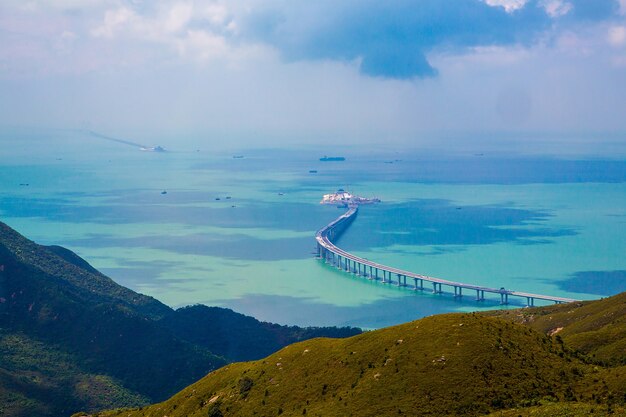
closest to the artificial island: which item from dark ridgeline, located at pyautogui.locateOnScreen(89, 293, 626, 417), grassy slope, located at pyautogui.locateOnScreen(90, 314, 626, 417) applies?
dark ridgeline, located at pyautogui.locateOnScreen(89, 293, 626, 417)

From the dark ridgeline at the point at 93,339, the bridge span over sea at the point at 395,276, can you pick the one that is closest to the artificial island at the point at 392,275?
the bridge span over sea at the point at 395,276

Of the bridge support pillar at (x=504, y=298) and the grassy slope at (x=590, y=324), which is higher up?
the grassy slope at (x=590, y=324)

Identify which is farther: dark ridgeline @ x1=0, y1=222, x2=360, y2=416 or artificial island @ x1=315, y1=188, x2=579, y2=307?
artificial island @ x1=315, y1=188, x2=579, y2=307

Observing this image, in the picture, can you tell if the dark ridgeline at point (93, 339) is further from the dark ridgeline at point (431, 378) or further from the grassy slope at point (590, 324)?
the dark ridgeline at point (431, 378)

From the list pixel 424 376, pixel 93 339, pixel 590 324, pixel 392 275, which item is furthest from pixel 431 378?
pixel 392 275

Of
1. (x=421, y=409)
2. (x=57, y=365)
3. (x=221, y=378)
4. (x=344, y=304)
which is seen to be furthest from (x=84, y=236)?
(x=421, y=409)

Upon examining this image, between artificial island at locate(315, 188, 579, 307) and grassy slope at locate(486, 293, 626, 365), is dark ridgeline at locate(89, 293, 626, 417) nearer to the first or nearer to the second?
grassy slope at locate(486, 293, 626, 365)
